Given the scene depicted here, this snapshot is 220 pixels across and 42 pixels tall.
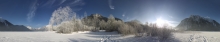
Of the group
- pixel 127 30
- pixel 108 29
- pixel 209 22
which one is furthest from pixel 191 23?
pixel 127 30

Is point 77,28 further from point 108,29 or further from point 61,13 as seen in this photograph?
point 108,29

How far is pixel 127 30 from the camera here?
16.5m

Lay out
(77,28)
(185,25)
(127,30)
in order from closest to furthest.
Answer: (127,30)
(185,25)
(77,28)

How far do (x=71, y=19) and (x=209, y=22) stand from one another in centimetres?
2462

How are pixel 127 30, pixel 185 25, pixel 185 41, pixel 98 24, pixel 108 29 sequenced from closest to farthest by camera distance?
pixel 185 41
pixel 127 30
pixel 185 25
pixel 108 29
pixel 98 24

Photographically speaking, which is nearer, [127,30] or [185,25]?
[127,30]

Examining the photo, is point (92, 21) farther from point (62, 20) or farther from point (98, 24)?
point (62, 20)

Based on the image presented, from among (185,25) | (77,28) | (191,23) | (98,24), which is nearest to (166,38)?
(185,25)

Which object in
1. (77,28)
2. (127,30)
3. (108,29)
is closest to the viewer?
(127,30)

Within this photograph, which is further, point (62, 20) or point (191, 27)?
point (62, 20)

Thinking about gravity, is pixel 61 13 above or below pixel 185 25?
above

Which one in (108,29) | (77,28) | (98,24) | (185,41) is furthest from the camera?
(98,24)

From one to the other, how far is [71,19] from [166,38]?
83.1ft

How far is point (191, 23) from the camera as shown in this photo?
90.9 ft
